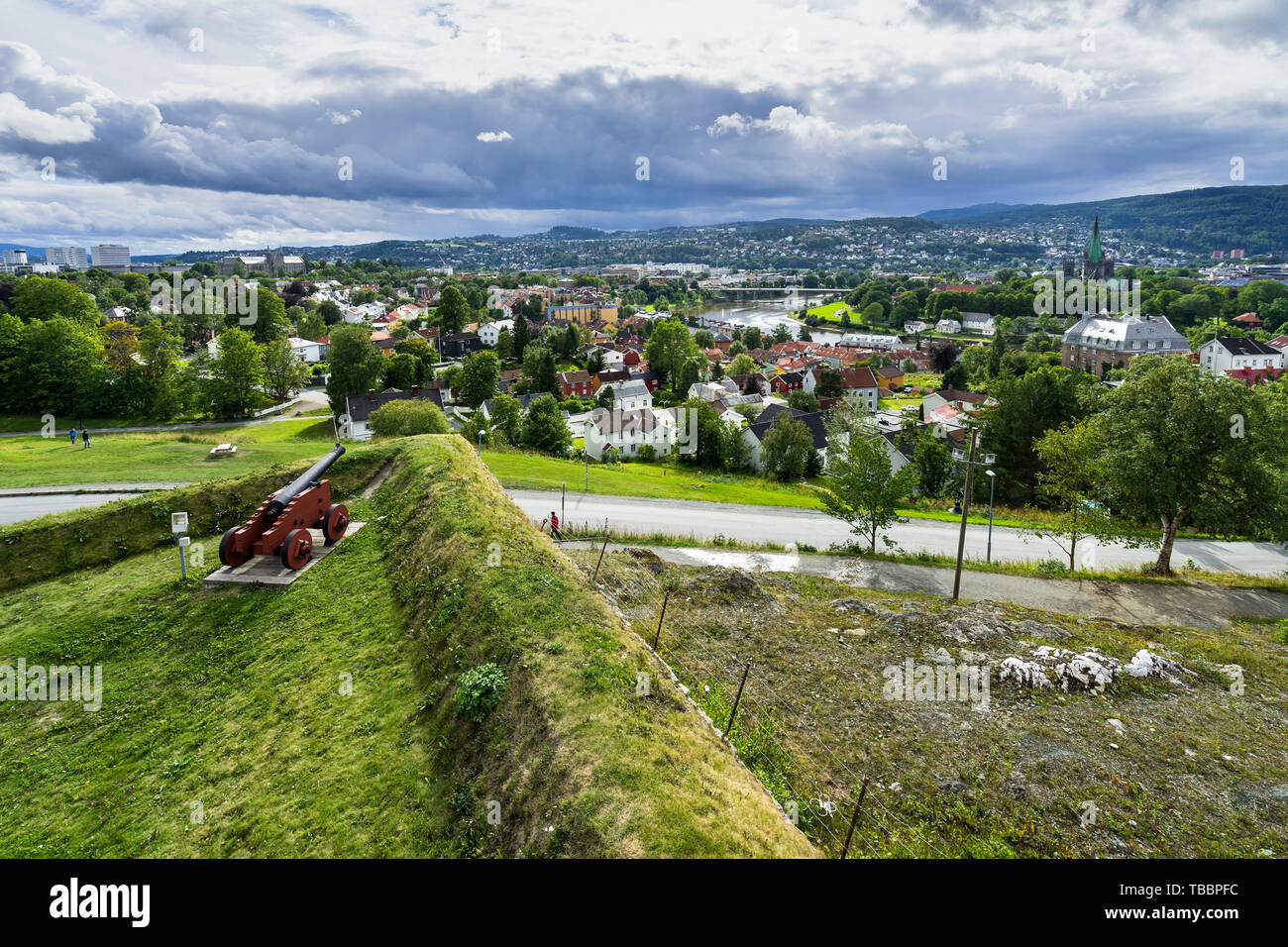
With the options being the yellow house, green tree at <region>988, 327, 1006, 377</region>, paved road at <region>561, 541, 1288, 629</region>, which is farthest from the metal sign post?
the yellow house

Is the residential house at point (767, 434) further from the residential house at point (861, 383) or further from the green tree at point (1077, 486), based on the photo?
the residential house at point (861, 383)

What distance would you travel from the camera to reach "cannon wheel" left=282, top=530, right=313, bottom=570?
44.1 ft

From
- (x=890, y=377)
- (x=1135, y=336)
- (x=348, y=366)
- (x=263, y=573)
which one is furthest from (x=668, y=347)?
(x=263, y=573)

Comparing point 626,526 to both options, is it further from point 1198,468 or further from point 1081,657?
point 1198,468

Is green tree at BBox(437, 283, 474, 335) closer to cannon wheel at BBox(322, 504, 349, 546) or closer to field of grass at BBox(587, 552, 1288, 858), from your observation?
cannon wheel at BBox(322, 504, 349, 546)

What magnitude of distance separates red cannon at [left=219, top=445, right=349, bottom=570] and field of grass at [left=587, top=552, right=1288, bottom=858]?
712 cm

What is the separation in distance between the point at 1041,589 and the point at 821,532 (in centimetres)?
797

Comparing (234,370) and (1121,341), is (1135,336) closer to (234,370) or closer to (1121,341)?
(1121,341)

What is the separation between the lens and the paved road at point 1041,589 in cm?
1867

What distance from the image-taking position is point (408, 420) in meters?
39.5

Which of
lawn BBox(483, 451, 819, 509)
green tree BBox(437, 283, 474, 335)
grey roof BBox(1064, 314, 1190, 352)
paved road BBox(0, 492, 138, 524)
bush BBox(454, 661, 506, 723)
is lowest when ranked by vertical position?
lawn BBox(483, 451, 819, 509)

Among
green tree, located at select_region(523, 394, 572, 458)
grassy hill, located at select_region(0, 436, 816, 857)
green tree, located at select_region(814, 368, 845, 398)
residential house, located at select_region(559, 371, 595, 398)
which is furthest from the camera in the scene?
green tree, located at select_region(814, 368, 845, 398)

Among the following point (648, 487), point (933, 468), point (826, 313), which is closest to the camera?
point (648, 487)

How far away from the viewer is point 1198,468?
2041 centimetres
